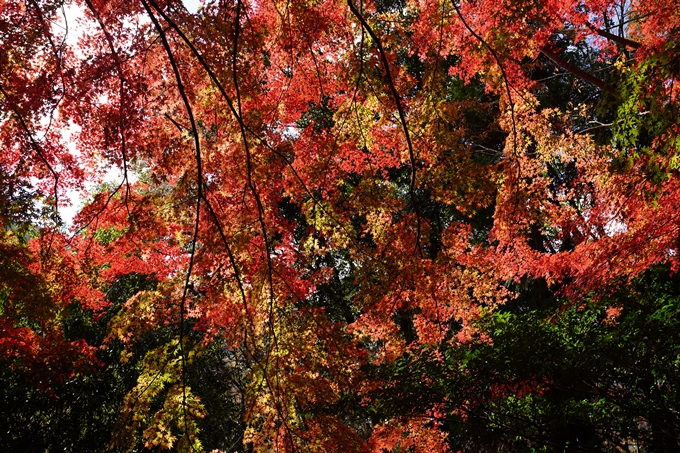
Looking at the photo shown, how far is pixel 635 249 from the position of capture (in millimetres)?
5059

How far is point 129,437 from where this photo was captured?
580 cm

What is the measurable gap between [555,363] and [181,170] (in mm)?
4335

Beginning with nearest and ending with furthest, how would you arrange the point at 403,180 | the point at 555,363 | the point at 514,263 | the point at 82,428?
the point at 555,363
the point at 514,263
the point at 82,428
the point at 403,180

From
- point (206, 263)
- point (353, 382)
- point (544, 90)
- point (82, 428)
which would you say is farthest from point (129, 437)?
point (544, 90)

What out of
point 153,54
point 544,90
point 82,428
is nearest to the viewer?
point 153,54

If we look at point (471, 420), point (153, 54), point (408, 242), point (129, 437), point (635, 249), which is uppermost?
point (153, 54)

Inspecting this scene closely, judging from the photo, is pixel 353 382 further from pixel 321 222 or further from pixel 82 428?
pixel 82 428

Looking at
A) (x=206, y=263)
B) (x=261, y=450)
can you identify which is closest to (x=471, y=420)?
(x=261, y=450)

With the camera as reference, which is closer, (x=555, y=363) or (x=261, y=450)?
(x=555, y=363)

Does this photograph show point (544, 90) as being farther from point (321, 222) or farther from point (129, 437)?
point (129, 437)

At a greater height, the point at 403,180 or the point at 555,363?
the point at 403,180

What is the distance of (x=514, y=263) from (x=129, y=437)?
5.81m

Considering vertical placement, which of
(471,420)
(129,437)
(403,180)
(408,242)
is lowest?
(471,420)

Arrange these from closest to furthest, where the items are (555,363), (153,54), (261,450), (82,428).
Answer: (555,363), (153,54), (261,450), (82,428)
